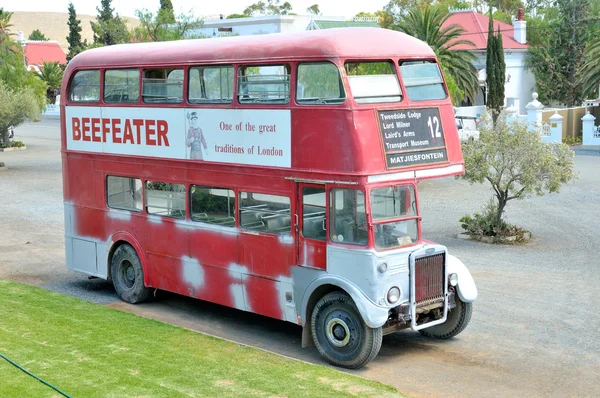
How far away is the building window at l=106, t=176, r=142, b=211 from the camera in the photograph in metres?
14.4

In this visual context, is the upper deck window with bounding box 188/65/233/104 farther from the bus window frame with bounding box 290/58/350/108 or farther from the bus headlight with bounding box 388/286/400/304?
the bus headlight with bounding box 388/286/400/304

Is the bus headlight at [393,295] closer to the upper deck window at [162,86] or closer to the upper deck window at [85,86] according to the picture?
the upper deck window at [162,86]

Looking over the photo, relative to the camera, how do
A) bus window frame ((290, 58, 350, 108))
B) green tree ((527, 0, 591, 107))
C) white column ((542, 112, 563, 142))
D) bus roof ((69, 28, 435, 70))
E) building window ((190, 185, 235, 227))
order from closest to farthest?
bus window frame ((290, 58, 350, 108))
bus roof ((69, 28, 435, 70))
building window ((190, 185, 235, 227))
white column ((542, 112, 563, 142))
green tree ((527, 0, 591, 107))

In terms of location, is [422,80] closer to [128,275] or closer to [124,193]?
[124,193]

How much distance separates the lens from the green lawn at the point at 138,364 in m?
9.71

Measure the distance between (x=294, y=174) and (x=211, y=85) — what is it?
2232 mm

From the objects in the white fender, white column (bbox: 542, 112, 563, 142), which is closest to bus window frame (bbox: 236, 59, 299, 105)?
the white fender

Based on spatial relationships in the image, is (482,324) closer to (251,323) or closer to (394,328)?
(394,328)

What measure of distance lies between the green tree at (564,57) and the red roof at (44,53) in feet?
179

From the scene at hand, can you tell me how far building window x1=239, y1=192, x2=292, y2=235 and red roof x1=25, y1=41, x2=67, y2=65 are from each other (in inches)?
3226

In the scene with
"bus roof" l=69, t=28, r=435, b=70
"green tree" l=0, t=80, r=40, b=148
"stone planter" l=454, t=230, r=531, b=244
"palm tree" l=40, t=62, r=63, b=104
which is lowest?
"stone planter" l=454, t=230, r=531, b=244

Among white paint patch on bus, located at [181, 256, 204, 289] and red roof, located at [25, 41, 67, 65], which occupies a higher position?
red roof, located at [25, 41, 67, 65]

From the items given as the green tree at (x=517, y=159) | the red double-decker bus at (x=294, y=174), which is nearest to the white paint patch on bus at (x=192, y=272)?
the red double-decker bus at (x=294, y=174)

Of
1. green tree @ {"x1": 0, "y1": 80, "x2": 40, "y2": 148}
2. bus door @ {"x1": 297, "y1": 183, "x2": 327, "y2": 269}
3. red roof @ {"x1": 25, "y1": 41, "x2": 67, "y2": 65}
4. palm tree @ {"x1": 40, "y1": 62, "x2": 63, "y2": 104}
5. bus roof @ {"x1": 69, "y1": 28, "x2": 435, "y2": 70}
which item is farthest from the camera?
red roof @ {"x1": 25, "y1": 41, "x2": 67, "y2": 65}
